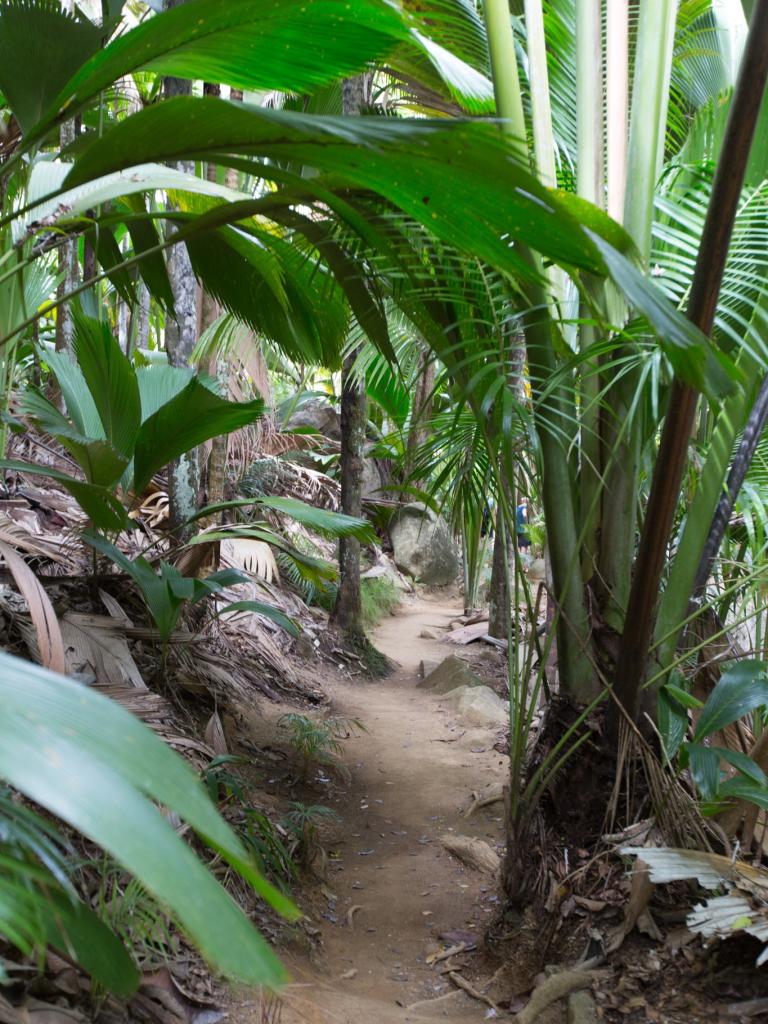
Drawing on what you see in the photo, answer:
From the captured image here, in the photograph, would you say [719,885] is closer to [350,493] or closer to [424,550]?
[350,493]

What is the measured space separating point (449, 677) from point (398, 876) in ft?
9.67

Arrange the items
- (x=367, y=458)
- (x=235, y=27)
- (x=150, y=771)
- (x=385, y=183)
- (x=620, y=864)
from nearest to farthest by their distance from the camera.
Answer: (x=150, y=771)
(x=385, y=183)
(x=235, y=27)
(x=620, y=864)
(x=367, y=458)

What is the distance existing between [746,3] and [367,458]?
8.89m

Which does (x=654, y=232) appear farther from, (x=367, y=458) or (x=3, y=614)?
(x=367, y=458)

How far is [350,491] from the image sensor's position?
656 centimetres

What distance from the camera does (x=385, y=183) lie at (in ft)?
4.72

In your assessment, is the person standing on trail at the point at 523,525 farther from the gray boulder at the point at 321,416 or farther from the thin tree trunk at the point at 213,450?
the thin tree trunk at the point at 213,450

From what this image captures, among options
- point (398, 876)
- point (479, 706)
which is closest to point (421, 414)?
point (398, 876)

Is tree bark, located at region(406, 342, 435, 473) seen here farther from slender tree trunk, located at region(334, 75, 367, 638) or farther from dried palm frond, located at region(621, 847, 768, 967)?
dried palm frond, located at region(621, 847, 768, 967)

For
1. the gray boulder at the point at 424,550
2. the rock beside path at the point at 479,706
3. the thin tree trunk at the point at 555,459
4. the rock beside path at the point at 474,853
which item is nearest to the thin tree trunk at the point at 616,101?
the thin tree trunk at the point at 555,459

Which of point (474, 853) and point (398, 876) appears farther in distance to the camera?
point (474, 853)

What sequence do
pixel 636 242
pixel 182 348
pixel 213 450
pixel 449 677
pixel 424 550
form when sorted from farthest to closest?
pixel 424 550 → pixel 449 677 → pixel 213 450 → pixel 182 348 → pixel 636 242

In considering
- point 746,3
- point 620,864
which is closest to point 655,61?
point 746,3

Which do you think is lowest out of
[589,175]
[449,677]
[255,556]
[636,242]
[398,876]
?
[449,677]
